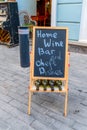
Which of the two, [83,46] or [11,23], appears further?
[11,23]

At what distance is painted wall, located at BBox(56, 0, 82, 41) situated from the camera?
5031 mm

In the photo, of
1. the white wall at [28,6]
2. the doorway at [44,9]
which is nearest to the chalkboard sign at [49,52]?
the white wall at [28,6]

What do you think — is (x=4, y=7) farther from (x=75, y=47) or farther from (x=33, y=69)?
(x=33, y=69)

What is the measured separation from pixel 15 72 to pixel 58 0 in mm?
2689

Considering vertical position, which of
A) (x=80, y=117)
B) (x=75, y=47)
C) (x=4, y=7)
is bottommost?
(x=80, y=117)

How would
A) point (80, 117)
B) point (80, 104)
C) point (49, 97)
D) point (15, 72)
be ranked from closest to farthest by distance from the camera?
point (80, 117) → point (80, 104) → point (49, 97) → point (15, 72)

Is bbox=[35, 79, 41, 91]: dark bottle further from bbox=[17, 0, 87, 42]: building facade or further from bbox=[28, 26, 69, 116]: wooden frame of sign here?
bbox=[17, 0, 87, 42]: building facade

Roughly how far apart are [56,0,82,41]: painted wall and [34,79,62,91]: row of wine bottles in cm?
303

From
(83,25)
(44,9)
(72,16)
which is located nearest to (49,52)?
(83,25)

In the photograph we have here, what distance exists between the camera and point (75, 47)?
524cm

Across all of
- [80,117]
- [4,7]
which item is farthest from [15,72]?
[4,7]

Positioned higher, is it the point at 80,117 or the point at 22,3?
the point at 22,3

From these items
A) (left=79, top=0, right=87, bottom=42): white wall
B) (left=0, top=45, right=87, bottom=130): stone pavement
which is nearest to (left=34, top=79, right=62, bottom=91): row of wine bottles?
(left=0, top=45, right=87, bottom=130): stone pavement

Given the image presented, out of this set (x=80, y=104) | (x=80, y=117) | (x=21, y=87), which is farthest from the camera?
(x=21, y=87)
